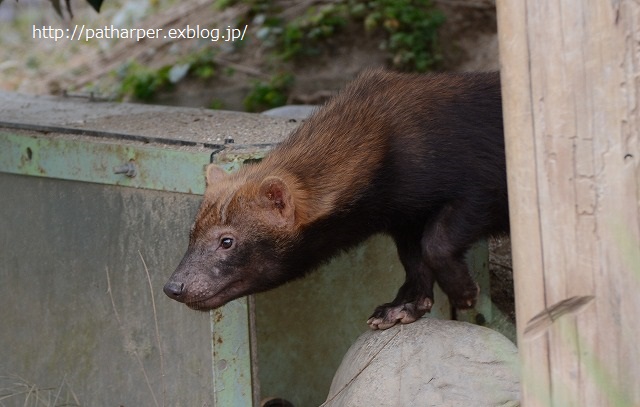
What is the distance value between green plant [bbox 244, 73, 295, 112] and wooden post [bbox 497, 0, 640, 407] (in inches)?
272

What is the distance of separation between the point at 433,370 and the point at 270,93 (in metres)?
5.60

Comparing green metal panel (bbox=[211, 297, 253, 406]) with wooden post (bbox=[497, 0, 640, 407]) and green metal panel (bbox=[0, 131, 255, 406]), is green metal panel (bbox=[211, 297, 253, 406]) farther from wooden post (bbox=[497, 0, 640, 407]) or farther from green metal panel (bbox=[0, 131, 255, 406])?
wooden post (bbox=[497, 0, 640, 407])

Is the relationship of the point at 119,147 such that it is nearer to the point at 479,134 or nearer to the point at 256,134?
the point at 256,134

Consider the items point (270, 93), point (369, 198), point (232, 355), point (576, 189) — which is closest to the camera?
point (576, 189)

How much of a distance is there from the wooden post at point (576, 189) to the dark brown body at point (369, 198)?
1779mm

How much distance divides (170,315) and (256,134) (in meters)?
1.06

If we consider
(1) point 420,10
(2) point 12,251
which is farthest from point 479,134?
(1) point 420,10

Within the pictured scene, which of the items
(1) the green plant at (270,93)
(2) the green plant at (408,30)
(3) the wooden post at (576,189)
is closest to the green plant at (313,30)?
(2) the green plant at (408,30)

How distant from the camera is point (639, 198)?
2.92m

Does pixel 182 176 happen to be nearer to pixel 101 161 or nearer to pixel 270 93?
pixel 101 161

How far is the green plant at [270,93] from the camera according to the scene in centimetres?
991

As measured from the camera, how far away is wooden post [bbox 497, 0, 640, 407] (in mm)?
2887

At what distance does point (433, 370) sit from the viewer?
4.70 meters

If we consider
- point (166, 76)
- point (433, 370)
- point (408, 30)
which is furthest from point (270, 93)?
point (433, 370)
